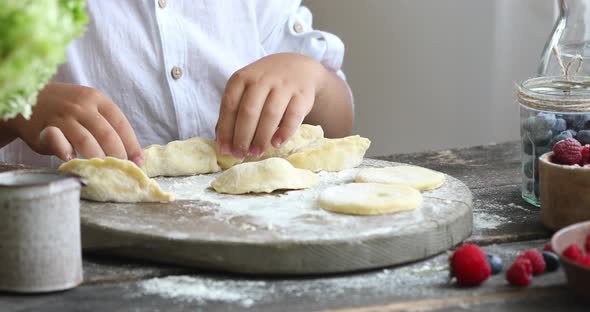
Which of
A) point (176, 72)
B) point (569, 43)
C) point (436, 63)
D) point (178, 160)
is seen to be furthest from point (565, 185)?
point (436, 63)

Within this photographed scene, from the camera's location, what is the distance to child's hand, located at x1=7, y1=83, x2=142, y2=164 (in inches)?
47.4

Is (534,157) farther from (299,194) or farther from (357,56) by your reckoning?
(357,56)

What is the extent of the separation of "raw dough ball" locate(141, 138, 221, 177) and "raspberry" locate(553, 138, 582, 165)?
501 mm

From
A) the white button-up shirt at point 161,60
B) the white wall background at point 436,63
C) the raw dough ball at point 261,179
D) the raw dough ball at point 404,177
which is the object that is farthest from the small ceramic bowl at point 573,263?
the white wall background at point 436,63

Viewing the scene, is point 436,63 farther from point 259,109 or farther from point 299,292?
point 299,292

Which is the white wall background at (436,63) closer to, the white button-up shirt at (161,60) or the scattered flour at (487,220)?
the white button-up shirt at (161,60)

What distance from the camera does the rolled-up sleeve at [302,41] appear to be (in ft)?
5.59

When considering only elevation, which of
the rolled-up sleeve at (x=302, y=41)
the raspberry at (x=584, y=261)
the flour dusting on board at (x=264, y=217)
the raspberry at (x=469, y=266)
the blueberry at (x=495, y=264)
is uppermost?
A: the rolled-up sleeve at (x=302, y=41)

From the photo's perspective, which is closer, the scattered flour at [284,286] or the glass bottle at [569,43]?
the scattered flour at [284,286]

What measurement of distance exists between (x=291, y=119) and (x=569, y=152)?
1.41 feet

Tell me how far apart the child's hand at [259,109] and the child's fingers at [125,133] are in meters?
0.13

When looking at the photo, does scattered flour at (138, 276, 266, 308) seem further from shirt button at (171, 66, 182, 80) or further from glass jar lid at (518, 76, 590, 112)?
shirt button at (171, 66, 182, 80)

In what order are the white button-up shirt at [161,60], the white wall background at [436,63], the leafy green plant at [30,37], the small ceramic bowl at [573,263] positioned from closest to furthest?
the leafy green plant at [30,37]
the small ceramic bowl at [573,263]
the white button-up shirt at [161,60]
the white wall background at [436,63]

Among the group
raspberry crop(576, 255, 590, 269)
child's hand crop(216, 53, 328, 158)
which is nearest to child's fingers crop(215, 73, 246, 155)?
child's hand crop(216, 53, 328, 158)
